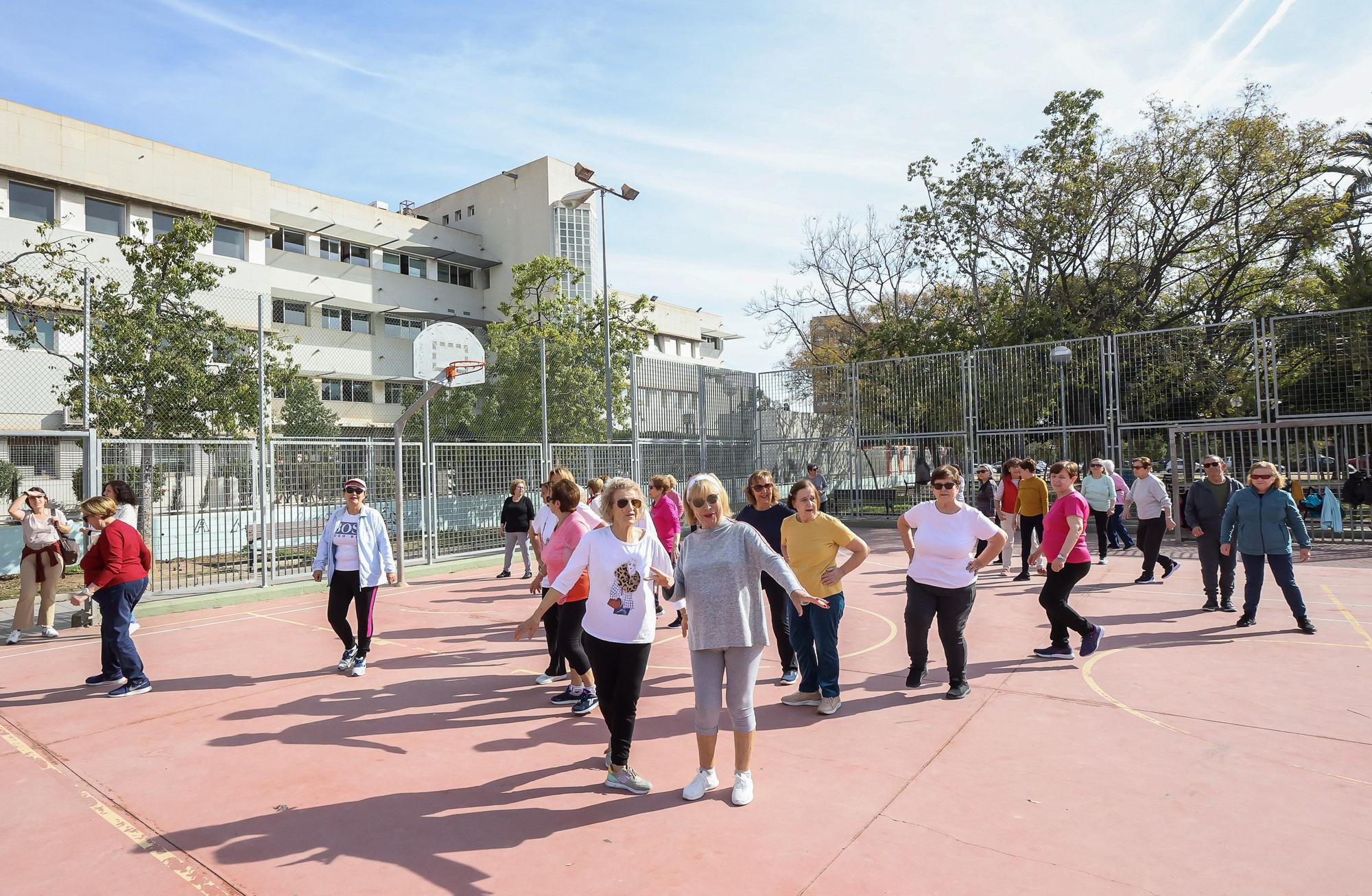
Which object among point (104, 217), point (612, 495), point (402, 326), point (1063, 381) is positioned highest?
point (104, 217)

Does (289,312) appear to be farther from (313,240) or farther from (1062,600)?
(1062,600)

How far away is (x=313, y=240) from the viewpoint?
129 feet

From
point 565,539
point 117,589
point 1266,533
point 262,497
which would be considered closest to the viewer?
point 565,539

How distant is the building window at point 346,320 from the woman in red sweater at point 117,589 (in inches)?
1408

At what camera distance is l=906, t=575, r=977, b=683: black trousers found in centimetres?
598

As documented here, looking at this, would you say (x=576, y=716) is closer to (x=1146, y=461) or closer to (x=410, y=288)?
(x=1146, y=461)

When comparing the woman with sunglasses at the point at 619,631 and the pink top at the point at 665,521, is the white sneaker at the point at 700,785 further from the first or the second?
the pink top at the point at 665,521

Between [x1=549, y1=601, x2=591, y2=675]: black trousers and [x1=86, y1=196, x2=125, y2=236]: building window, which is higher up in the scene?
[x1=86, y1=196, x2=125, y2=236]: building window

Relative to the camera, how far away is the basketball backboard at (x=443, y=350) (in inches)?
628

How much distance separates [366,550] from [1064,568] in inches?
241

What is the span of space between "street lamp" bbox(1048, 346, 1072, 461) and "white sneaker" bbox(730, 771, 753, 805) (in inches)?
670

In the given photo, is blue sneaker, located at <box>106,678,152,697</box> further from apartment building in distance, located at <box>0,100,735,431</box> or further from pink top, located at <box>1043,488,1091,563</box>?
apartment building in distance, located at <box>0,100,735,431</box>

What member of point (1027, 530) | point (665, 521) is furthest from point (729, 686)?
point (1027, 530)

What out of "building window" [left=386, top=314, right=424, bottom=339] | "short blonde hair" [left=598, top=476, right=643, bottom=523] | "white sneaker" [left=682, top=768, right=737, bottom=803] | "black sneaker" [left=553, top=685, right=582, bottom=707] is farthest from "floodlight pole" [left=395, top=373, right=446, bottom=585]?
"building window" [left=386, top=314, right=424, bottom=339]
